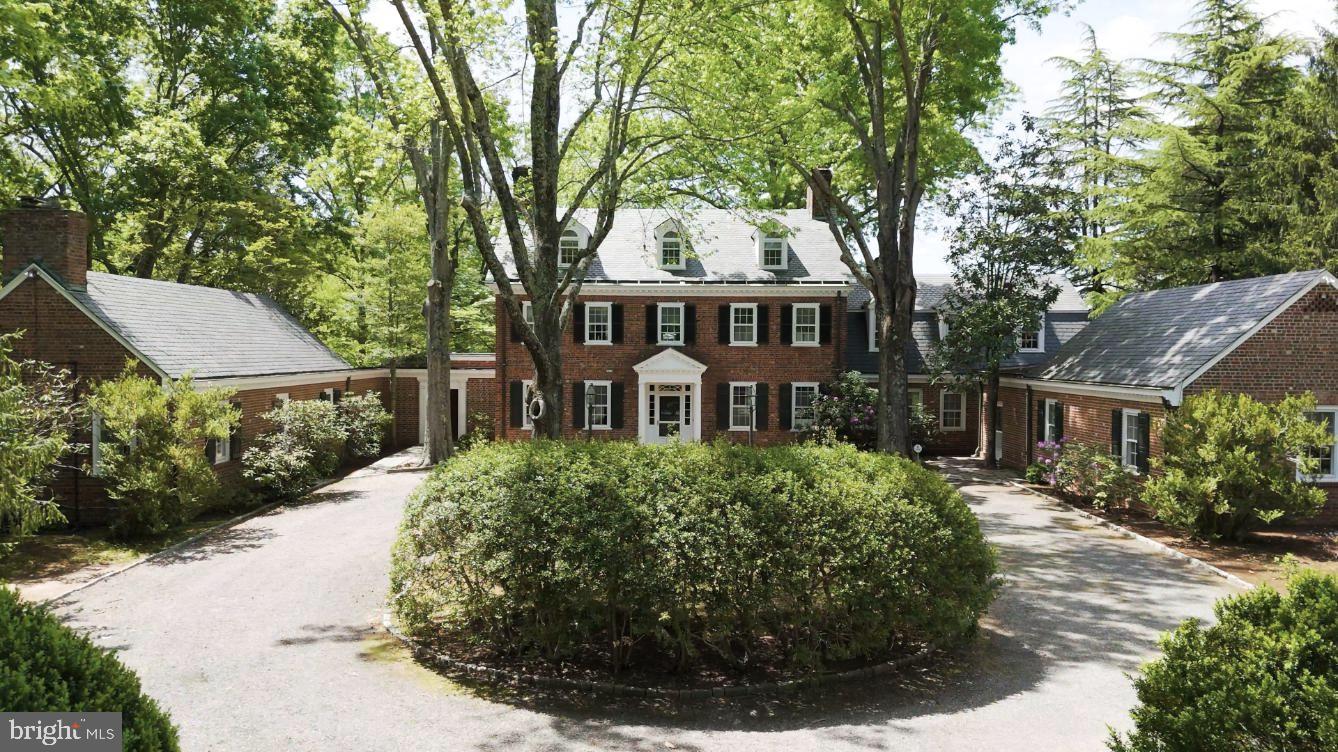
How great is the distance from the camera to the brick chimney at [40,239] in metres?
16.8

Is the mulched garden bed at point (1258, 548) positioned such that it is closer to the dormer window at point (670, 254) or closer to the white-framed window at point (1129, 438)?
the white-framed window at point (1129, 438)

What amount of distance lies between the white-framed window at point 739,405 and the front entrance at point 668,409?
4.67ft

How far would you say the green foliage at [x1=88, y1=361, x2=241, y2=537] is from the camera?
48.4 ft

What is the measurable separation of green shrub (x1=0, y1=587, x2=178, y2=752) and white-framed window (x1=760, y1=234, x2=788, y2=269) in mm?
24709

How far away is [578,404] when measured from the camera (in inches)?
1067

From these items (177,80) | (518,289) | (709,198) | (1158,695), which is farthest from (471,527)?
(177,80)

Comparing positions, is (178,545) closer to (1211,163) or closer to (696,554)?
(696,554)

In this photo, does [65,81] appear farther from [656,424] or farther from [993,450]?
[993,450]

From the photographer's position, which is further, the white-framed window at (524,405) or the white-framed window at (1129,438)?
the white-framed window at (524,405)

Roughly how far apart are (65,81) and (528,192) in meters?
11.2

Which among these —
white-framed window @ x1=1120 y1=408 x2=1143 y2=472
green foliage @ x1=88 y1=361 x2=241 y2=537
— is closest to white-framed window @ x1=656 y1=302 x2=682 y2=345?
white-framed window @ x1=1120 y1=408 x2=1143 y2=472

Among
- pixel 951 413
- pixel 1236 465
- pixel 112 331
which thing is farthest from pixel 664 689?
pixel 951 413

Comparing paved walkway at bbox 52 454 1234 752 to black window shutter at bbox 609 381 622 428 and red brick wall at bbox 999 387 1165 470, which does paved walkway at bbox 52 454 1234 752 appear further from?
black window shutter at bbox 609 381 622 428

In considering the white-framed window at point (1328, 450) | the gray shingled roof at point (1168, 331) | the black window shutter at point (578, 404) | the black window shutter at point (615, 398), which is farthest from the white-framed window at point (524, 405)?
the white-framed window at point (1328, 450)
